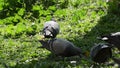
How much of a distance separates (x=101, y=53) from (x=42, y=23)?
4.22 meters

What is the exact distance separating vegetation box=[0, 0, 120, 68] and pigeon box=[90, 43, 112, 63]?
29cm

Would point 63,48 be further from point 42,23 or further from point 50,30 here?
point 42,23

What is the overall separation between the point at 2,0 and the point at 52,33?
312cm

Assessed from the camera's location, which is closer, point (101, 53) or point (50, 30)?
point (101, 53)

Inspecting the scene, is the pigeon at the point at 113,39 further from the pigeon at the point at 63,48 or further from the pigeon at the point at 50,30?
the pigeon at the point at 50,30

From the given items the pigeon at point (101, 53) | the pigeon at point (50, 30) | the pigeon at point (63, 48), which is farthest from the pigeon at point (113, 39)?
the pigeon at point (50, 30)

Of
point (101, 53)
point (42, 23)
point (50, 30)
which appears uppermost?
point (101, 53)

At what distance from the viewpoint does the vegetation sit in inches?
323

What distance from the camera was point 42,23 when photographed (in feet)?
35.9

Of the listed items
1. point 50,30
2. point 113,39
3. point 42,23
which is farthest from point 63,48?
point 42,23

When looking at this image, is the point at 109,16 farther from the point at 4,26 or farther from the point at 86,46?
the point at 4,26

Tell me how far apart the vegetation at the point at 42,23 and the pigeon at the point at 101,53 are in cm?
29

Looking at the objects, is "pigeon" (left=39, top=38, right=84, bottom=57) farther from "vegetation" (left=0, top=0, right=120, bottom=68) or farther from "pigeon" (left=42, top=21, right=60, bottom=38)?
"pigeon" (left=42, top=21, right=60, bottom=38)

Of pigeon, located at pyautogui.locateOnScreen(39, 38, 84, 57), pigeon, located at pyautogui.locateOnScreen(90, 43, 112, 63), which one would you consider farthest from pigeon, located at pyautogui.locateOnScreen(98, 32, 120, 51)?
pigeon, located at pyautogui.locateOnScreen(39, 38, 84, 57)
